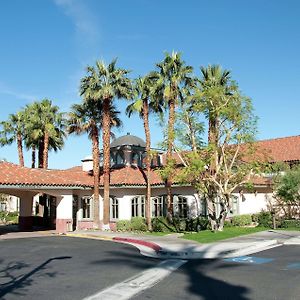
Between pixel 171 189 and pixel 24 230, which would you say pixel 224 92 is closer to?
pixel 171 189

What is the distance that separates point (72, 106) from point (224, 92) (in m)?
12.1

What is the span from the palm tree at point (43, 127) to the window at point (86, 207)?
4.93 metres

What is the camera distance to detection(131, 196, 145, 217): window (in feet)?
104

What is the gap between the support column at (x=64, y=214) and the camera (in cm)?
2895

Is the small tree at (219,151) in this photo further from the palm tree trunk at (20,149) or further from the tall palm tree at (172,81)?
the palm tree trunk at (20,149)

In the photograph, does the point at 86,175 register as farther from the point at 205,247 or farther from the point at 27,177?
the point at 205,247

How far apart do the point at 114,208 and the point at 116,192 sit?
1.31m

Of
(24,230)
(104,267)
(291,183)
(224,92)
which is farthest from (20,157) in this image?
(104,267)

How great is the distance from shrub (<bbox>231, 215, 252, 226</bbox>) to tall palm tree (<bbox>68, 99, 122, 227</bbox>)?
10.3 metres

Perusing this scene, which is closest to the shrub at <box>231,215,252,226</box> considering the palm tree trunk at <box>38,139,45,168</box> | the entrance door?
the entrance door

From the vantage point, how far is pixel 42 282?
1107 cm

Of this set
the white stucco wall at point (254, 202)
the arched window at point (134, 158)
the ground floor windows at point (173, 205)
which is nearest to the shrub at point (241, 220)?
the white stucco wall at point (254, 202)

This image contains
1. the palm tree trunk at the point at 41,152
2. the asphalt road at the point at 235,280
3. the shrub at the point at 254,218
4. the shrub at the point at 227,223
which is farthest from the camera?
the palm tree trunk at the point at 41,152

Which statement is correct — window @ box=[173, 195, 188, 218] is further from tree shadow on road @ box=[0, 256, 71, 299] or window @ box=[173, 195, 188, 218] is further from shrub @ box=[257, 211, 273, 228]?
tree shadow on road @ box=[0, 256, 71, 299]
